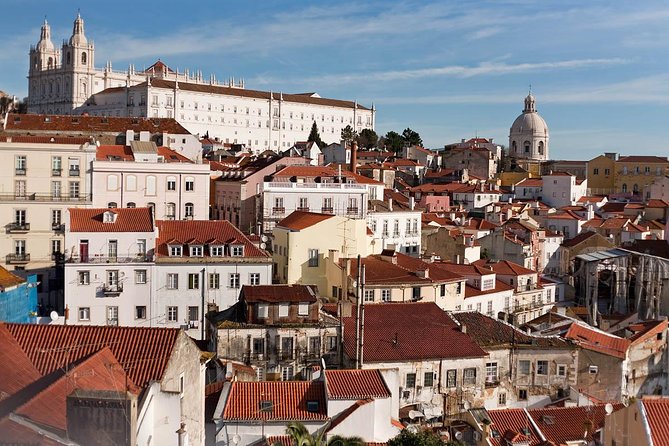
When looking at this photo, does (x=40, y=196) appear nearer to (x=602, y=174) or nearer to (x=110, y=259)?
(x=110, y=259)

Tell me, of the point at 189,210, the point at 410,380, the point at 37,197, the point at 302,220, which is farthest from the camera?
the point at 189,210

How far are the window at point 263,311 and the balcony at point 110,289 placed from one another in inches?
265

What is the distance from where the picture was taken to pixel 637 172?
8425 cm

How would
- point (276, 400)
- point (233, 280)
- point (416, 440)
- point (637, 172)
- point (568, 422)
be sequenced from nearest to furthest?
1. point (416, 440)
2. point (276, 400)
3. point (568, 422)
4. point (233, 280)
5. point (637, 172)

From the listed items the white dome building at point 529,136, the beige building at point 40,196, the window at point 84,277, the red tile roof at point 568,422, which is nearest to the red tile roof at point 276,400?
the red tile roof at point 568,422

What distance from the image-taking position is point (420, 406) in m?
20.8

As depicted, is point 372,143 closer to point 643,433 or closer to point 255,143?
point 255,143

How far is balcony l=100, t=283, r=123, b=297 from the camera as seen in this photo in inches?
1025

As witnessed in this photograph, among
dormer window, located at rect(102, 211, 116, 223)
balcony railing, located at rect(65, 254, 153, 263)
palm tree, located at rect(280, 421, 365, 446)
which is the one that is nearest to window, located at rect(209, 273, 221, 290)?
balcony railing, located at rect(65, 254, 153, 263)

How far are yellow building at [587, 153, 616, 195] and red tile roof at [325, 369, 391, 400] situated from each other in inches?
2875

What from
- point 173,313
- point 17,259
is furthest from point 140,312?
point 17,259

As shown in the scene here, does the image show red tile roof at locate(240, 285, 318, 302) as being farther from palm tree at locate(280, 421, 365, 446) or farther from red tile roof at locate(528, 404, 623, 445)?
palm tree at locate(280, 421, 365, 446)

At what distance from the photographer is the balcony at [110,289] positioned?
2603 cm

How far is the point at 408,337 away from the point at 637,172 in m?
68.8
